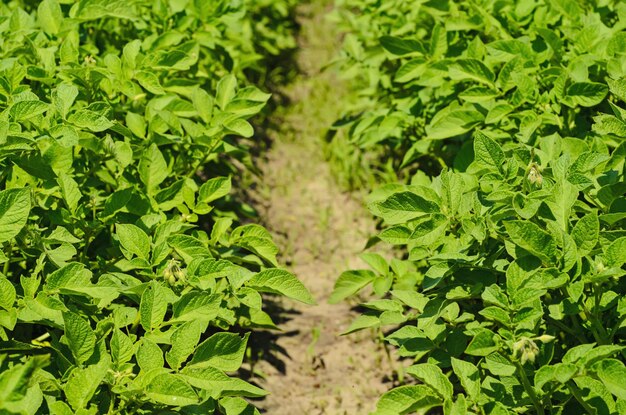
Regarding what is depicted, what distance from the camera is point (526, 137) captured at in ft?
8.95

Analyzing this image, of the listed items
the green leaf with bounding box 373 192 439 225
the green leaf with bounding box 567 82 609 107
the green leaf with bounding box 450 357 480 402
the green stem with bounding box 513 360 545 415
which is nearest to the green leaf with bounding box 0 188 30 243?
the green leaf with bounding box 373 192 439 225

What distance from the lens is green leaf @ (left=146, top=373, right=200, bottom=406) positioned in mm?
1988

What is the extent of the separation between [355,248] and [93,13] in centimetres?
179

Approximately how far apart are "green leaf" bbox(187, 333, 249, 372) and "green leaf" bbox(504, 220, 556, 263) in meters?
0.78

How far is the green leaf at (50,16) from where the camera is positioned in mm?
3084

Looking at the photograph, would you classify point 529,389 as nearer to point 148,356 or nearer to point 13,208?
point 148,356

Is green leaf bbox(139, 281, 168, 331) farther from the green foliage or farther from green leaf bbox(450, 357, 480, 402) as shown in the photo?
the green foliage

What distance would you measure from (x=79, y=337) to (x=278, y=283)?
2.05 feet

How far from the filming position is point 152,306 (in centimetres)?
225

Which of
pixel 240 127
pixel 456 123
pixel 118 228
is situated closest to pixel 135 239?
pixel 118 228

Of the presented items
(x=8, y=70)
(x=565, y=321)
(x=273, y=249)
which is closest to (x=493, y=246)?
(x=565, y=321)

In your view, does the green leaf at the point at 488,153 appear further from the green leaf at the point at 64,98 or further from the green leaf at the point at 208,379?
the green leaf at the point at 64,98

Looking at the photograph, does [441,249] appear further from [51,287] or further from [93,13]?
[93,13]

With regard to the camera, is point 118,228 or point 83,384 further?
point 118,228
